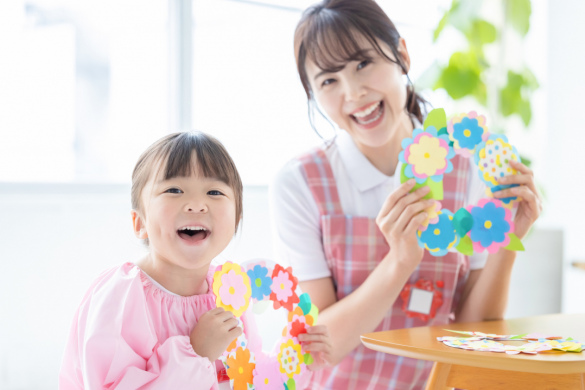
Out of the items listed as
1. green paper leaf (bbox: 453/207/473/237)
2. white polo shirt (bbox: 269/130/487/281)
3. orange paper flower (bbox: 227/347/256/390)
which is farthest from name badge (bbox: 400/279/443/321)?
orange paper flower (bbox: 227/347/256/390)

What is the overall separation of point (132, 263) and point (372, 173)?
67 centimetres

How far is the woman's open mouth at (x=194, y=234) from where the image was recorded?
3.56 feet

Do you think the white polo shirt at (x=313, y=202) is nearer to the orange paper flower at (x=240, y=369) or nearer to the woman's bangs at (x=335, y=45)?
the woman's bangs at (x=335, y=45)

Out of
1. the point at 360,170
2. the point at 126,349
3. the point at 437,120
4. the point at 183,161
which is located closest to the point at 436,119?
the point at 437,120

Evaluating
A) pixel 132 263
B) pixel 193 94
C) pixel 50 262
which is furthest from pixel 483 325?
pixel 193 94

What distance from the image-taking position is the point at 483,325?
135 centimetres

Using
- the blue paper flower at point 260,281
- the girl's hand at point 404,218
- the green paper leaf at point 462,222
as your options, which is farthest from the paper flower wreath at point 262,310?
the green paper leaf at point 462,222

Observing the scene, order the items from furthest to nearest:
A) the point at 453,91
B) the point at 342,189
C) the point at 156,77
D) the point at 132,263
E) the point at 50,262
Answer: the point at 453,91 < the point at 156,77 < the point at 50,262 < the point at 342,189 < the point at 132,263

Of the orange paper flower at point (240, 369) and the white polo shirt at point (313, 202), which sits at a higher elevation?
the white polo shirt at point (313, 202)

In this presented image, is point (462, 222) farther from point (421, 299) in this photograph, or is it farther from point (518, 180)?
point (421, 299)

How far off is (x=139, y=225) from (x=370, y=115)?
623 mm

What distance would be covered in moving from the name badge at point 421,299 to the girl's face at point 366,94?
1.14 ft

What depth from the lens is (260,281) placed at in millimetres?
1198

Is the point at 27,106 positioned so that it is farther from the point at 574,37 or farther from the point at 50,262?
the point at 574,37
